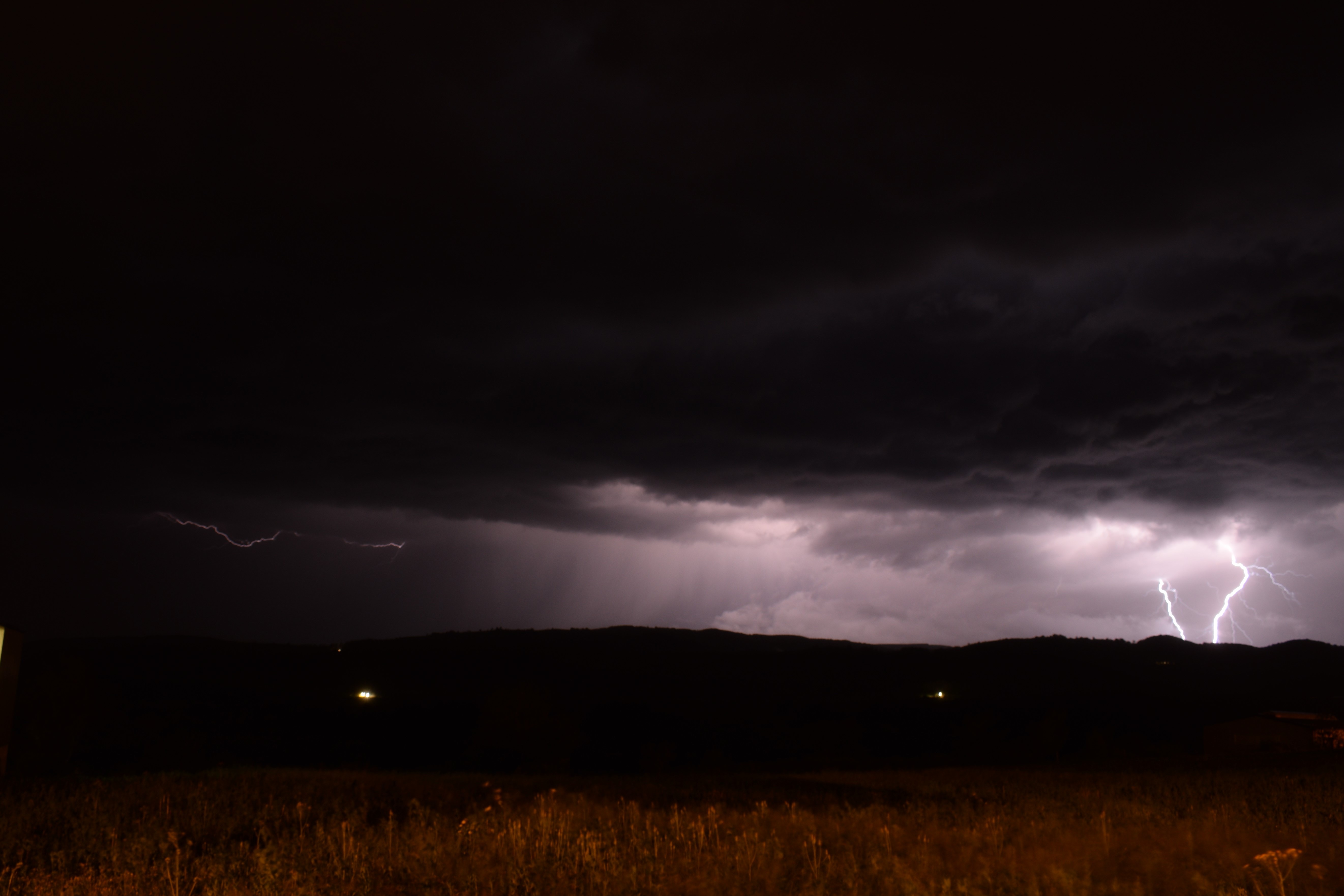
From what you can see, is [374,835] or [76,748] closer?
[374,835]

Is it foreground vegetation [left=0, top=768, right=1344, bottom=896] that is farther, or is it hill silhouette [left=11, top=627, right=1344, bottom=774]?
hill silhouette [left=11, top=627, right=1344, bottom=774]

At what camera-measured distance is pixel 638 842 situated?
1330cm

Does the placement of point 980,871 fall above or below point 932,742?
above

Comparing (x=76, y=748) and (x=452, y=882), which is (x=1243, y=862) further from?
(x=76, y=748)

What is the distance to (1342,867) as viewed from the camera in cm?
1122

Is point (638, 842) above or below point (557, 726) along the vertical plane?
above

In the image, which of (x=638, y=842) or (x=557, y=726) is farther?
(x=557, y=726)

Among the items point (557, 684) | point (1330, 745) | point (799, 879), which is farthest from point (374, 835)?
point (557, 684)

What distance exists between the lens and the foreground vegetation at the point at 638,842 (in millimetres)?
10102

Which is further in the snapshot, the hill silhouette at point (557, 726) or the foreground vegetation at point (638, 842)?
the hill silhouette at point (557, 726)

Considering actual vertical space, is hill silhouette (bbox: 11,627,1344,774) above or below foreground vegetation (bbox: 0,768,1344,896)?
below

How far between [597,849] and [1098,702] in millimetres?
167335

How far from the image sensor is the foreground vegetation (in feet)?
33.1

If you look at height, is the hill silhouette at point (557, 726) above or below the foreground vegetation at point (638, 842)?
below
